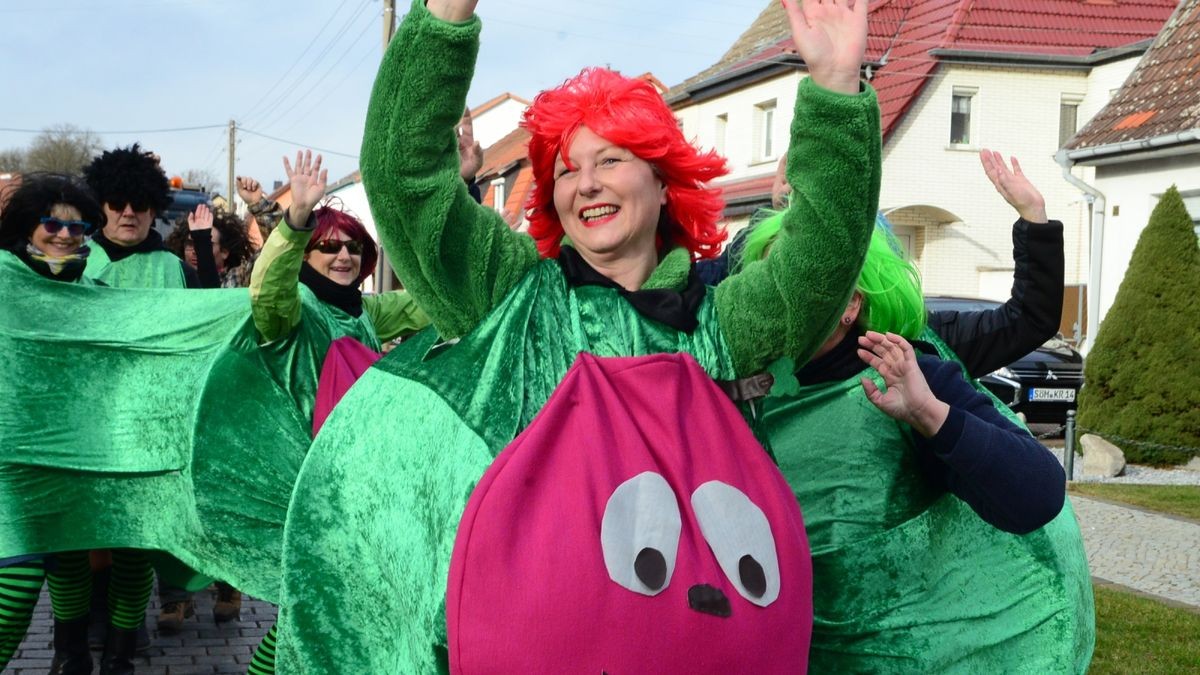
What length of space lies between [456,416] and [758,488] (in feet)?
1.76

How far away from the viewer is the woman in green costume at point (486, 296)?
2408mm

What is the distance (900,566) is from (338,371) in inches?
83.9

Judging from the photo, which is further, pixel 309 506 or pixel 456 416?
pixel 309 506

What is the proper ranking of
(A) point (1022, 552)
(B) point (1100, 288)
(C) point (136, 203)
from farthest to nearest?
(B) point (1100, 288) < (C) point (136, 203) < (A) point (1022, 552)

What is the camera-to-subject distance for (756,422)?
2.64 meters

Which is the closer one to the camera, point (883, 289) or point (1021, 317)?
point (883, 289)

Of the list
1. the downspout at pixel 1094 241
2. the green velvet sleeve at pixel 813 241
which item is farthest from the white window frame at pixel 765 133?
the green velvet sleeve at pixel 813 241

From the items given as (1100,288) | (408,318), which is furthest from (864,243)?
(1100,288)

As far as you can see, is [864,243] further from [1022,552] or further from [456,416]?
[1022,552]

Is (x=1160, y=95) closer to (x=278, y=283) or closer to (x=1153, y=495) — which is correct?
(x=1153, y=495)

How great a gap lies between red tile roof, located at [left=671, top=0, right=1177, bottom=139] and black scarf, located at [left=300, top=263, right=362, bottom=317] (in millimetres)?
19276

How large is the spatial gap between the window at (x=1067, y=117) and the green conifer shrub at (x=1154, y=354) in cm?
1124

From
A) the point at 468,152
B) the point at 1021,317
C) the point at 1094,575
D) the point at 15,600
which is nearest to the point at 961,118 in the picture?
the point at 1094,575

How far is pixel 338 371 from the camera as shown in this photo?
4.60 m
